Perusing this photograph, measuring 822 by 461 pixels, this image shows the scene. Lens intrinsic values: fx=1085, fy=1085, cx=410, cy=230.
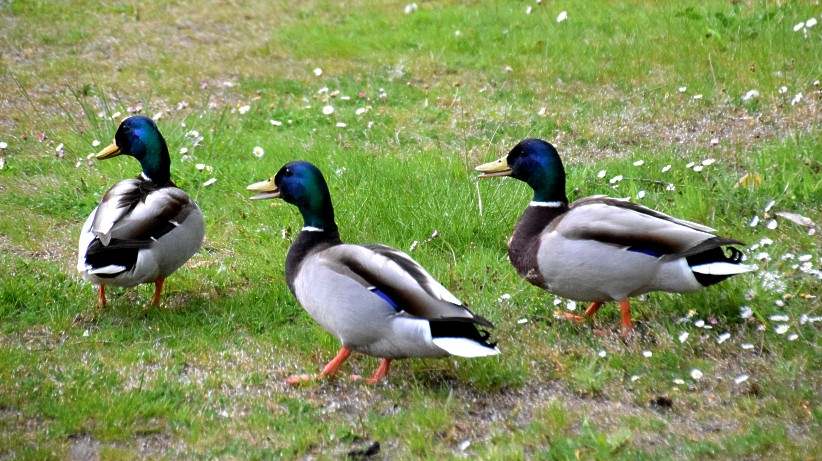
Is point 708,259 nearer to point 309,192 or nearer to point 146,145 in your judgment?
point 309,192

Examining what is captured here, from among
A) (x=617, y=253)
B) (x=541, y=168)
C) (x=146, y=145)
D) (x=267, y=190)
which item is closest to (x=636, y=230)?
(x=617, y=253)

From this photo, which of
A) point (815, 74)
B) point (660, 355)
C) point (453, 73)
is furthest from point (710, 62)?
point (660, 355)

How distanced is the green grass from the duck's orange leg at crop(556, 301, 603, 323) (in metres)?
0.09

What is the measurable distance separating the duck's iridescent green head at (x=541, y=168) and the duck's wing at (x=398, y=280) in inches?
37.5

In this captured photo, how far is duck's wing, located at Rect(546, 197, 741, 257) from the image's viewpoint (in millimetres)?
4719

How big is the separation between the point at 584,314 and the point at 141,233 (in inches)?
88.3

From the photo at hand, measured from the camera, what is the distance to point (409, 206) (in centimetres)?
641

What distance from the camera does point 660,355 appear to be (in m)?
4.70

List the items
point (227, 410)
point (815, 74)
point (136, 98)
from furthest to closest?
point (136, 98) → point (815, 74) → point (227, 410)

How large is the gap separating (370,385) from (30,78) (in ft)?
20.9

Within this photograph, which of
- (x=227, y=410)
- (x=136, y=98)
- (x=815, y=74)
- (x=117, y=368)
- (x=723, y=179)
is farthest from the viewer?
(x=136, y=98)

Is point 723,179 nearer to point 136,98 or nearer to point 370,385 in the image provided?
point 370,385

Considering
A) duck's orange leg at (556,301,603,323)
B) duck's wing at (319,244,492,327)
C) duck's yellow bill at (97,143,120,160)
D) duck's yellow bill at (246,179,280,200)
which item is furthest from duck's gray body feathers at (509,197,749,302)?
duck's yellow bill at (97,143,120,160)

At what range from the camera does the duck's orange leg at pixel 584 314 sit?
5258 mm
